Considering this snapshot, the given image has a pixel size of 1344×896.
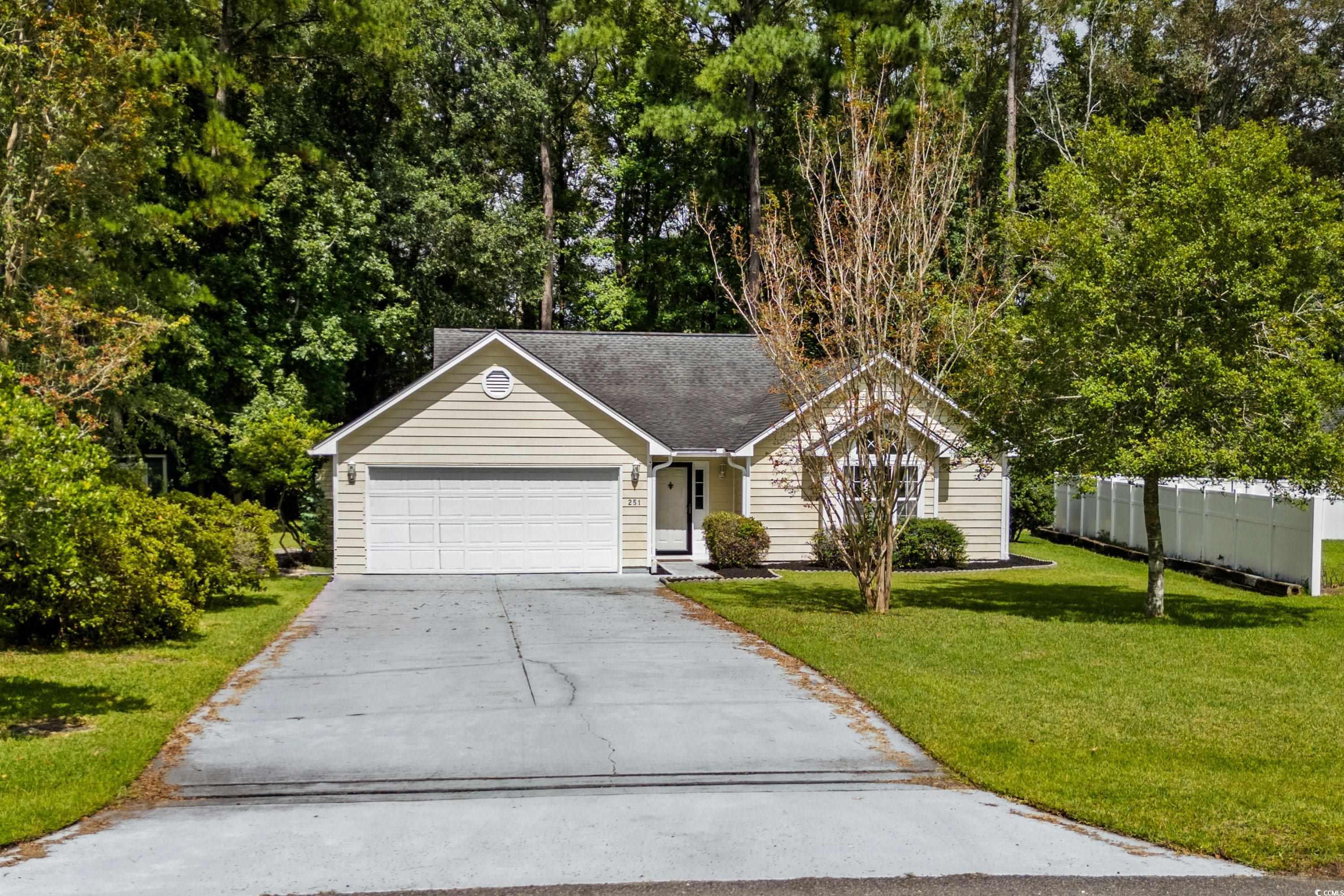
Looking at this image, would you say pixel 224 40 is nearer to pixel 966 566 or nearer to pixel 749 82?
pixel 749 82

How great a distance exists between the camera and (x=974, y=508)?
24.8 metres

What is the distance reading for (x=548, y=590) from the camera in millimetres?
19391

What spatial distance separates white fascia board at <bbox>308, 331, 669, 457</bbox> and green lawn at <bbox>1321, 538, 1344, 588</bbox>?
1213 cm

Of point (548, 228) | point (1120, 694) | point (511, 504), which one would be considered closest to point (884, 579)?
point (1120, 694)

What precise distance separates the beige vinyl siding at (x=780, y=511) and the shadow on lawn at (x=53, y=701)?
1476 cm

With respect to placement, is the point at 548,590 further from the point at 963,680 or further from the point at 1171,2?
the point at 1171,2

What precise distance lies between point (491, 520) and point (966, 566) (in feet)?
32.8

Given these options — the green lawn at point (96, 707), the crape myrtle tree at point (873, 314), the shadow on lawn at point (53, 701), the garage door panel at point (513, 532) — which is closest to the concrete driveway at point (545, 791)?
the green lawn at point (96, 707)

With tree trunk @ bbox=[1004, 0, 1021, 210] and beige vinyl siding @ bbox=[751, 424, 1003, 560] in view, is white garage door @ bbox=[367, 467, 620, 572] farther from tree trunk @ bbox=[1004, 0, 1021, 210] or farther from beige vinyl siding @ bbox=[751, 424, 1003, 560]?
tree trunk @ bbox=[1004, 0, 1021, 210]

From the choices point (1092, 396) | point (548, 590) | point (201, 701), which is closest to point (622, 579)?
point (548, 590)

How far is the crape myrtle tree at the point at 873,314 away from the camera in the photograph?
15.4m

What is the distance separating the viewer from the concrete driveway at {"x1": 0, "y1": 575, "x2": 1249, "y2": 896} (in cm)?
625

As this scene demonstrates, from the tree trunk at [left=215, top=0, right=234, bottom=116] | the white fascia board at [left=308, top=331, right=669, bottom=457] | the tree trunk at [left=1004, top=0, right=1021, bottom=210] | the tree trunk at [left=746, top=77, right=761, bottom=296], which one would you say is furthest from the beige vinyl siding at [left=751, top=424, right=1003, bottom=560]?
the tree trunk at [left=215, top=0, right=234, bottom=116]

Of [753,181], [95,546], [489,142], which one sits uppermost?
[489,142]
